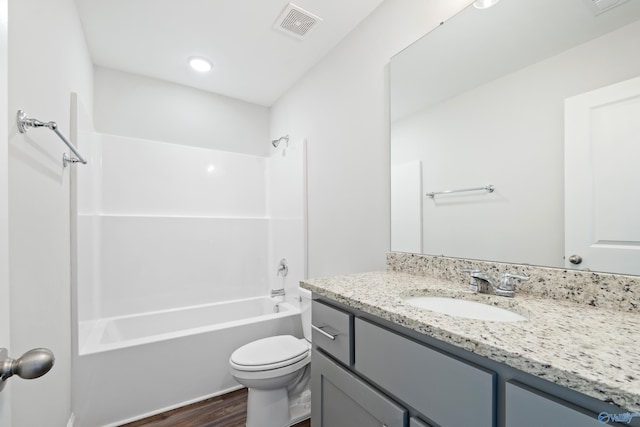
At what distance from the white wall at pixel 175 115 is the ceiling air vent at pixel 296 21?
50.1 inches

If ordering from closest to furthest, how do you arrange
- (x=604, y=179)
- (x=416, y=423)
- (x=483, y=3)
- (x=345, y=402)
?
(x=416, y=423)
(x=604, y=179)
(x=345, y=402)
(x=483, y=3)

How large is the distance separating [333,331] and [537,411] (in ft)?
2.14

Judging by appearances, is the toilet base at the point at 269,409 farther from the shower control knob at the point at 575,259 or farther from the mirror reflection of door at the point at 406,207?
the shower control knob at the point at 575,259

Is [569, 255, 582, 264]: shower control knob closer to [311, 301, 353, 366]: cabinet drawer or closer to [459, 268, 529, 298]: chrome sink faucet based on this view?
[459, 268, 529, 298]: chrome sink faucet

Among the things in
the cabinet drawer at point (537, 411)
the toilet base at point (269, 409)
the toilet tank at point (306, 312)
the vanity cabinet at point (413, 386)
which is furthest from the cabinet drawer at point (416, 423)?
the toilet tank at point (306, 312)

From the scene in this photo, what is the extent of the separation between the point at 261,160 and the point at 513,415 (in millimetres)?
2893

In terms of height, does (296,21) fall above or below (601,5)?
above

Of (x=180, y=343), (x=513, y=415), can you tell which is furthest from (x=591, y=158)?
(x=180, y=343)

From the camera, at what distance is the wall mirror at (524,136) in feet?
2.82

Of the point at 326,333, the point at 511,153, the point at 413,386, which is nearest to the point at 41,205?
the point at 326,333

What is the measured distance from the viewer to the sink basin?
0.92 metres

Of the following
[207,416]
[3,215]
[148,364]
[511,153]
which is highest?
[511,153]

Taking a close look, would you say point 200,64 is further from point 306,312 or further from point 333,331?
point 333,331

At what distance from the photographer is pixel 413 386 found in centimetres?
74
